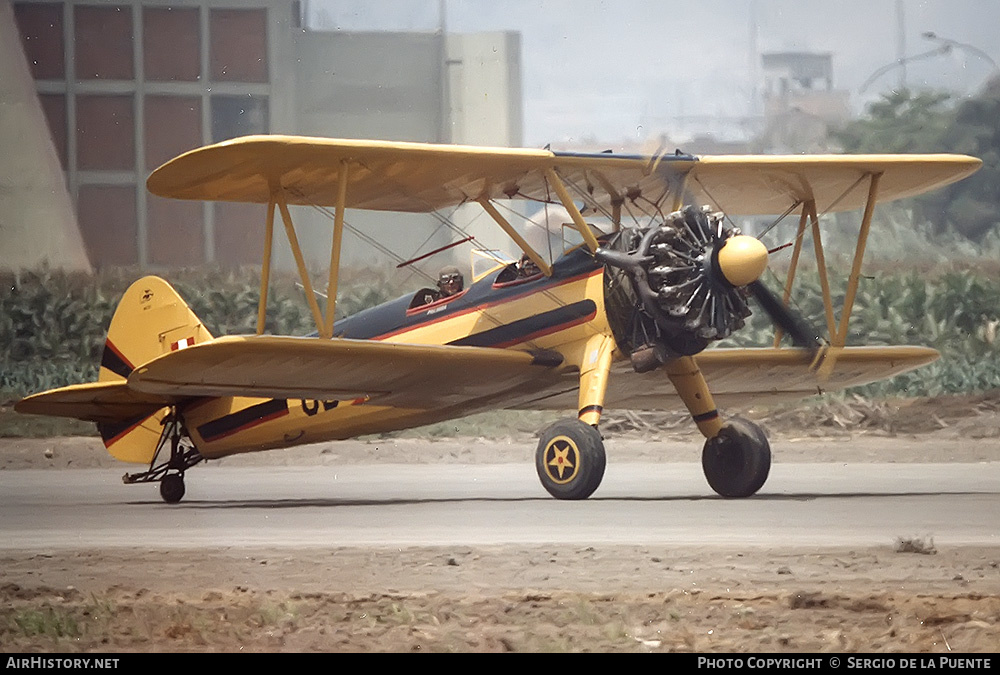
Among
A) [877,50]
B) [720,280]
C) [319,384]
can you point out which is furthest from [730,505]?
[877,50]

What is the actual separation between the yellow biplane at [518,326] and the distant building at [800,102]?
0.35 m

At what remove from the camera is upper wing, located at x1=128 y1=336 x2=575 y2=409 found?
7.03 meters

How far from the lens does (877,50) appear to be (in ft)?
27.9

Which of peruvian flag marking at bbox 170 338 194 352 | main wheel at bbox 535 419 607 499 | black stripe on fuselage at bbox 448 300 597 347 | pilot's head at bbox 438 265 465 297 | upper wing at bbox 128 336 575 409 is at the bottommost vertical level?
main wheel at bbox 535 419 607 499

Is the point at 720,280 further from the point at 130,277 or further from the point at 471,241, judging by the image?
the point at 130,277

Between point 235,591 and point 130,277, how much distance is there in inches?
174

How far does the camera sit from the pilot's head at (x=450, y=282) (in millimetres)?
8359

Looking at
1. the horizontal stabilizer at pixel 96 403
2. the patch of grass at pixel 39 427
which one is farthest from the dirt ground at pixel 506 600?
the patch of grass at pixel 39 427

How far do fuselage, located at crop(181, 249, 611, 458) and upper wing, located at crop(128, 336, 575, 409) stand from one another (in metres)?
0.18

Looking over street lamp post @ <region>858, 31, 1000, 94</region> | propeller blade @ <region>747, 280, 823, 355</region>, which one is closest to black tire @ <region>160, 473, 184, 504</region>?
propeller blade @ <region>747, 280, 823, 355</region>

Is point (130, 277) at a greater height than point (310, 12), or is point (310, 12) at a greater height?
point (310, 12)

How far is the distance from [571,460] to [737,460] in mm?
1243

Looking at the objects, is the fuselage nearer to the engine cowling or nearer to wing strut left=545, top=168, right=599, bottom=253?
wing strut left=545, top=168, right=599, bottom=253

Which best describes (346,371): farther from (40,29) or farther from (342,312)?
(342,312)
